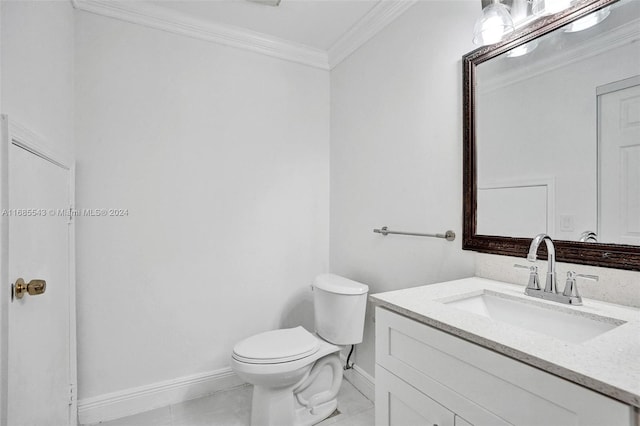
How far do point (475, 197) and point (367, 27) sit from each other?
4.31 feet

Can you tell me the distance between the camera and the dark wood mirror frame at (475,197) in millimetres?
973

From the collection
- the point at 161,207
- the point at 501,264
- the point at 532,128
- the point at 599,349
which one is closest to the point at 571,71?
the point at 532,128

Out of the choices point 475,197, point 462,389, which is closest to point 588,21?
point 475,197

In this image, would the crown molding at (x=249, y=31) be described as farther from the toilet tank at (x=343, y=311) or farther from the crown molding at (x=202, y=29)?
the toilet tank at (x=343, y=311)

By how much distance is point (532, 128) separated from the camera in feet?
3.92

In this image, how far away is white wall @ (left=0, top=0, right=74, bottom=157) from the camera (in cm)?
93

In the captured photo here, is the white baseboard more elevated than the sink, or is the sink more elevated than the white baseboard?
the sink

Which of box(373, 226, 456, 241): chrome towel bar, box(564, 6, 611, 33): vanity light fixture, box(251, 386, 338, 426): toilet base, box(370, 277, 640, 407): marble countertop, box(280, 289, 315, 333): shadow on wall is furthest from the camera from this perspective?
box(280, 289, 315, 333): shadow on wall

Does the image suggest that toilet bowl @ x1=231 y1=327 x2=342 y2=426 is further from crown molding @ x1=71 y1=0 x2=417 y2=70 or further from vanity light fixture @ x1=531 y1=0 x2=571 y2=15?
crown molding @ x1=71 y1=0 x2=417 y2=70

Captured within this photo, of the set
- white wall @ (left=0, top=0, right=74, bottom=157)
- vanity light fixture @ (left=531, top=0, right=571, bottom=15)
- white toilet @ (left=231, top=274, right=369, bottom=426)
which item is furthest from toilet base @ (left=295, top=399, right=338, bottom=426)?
vanity light fixture @ (left=531, top=0, right=571, bottom=15)

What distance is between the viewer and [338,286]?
1854 mm

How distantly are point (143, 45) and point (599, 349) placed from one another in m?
2.40

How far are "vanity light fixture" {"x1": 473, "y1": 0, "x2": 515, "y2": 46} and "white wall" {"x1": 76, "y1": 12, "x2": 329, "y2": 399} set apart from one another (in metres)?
1.37

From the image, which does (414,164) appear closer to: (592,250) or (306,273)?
(592,250)
